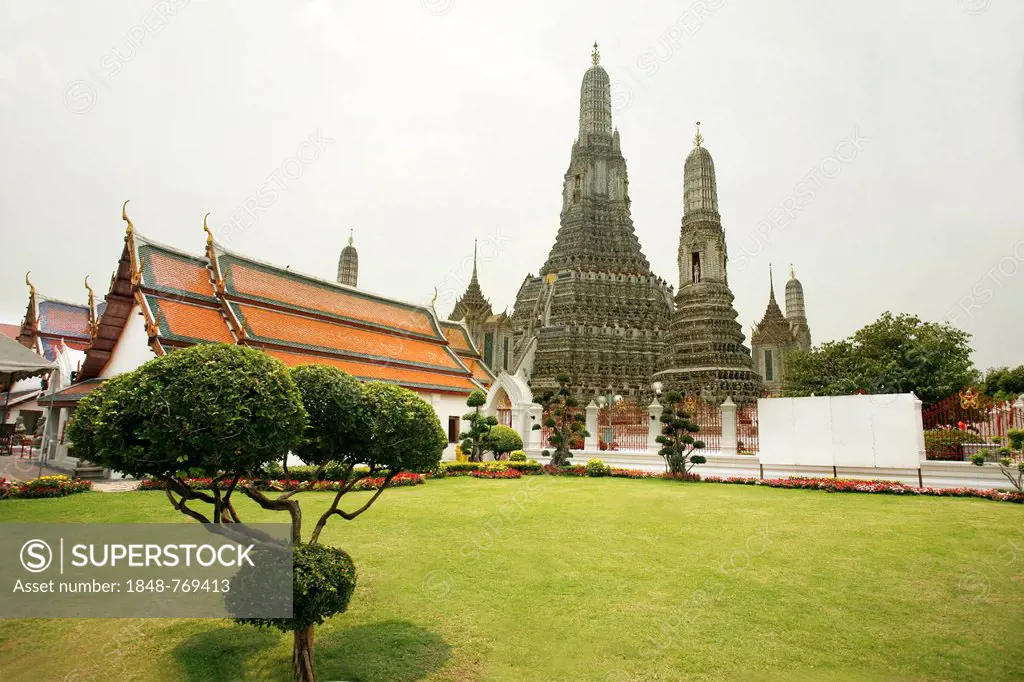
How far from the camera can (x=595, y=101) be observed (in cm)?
5269

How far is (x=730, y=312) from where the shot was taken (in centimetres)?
3641

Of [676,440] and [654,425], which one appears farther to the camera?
[654,425]

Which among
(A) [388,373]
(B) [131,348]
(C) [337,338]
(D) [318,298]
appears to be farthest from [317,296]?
(B) [131,348]

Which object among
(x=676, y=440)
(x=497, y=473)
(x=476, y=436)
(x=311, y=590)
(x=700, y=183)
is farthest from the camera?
(x=700, y=183)

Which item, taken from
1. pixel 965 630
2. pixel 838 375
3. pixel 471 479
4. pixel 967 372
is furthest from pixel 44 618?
pixel 838 375

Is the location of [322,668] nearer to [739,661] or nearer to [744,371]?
[739,661]

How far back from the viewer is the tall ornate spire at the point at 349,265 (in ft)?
173

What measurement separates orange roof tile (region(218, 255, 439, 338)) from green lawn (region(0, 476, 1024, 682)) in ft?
35.2

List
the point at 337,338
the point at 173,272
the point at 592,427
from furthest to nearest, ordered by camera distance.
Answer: the point at 592,427
the point at 337,338
the point at 173,272

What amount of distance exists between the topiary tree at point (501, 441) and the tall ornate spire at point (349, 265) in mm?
35639

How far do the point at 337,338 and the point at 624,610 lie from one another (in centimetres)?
1709

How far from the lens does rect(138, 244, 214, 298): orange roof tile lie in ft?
53.2

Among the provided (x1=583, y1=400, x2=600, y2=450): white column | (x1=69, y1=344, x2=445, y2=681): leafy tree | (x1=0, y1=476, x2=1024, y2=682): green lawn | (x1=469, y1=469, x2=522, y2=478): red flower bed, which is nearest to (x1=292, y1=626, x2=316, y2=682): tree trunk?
(x1=69, y1=344, x2=445, y2=681): leafy tree

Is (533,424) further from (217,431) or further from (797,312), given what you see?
(797,312)
